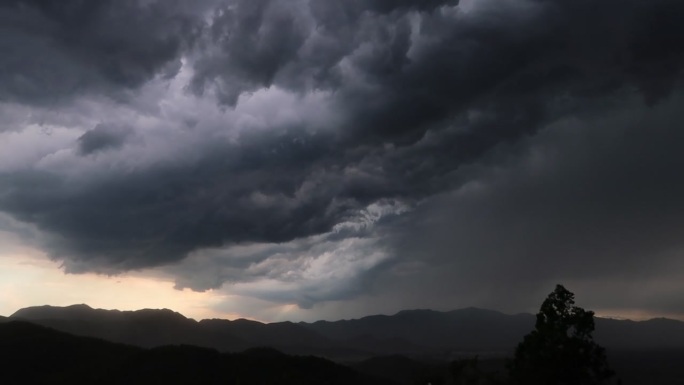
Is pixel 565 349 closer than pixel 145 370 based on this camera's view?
Yes

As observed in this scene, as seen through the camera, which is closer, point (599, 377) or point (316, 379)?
point (599, 377)

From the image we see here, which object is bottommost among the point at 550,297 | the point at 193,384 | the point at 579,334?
the point at 193,384

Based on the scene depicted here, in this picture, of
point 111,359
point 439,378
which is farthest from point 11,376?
point 439,378

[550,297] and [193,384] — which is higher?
[550,297]

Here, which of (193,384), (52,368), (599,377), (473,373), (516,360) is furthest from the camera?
(52,368)

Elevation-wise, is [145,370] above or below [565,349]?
below

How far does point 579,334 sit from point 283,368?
459 ft

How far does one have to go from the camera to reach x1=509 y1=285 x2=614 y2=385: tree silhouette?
2660 inches

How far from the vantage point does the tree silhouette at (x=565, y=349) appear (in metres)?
67.6

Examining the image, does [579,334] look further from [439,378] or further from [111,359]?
[111,359]

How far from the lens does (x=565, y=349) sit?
6794 centimetres

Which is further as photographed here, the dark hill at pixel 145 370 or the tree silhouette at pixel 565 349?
the dark hill at pixel 145 370

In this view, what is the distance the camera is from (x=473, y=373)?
286 feet

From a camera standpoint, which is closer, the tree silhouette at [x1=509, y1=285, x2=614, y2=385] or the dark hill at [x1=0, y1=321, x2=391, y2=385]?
the tree silhouette at [x1=509, y1=285, x2=614, y2=385]
